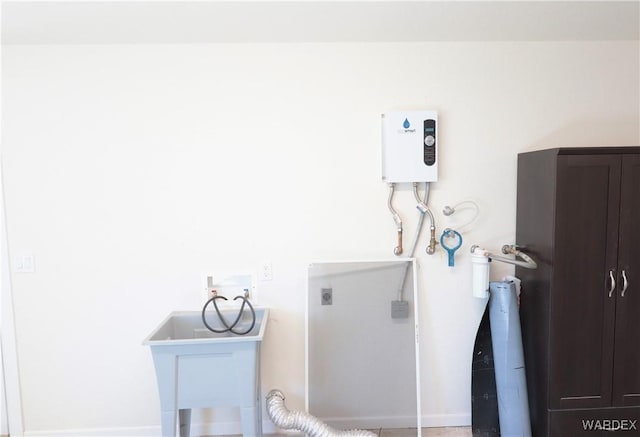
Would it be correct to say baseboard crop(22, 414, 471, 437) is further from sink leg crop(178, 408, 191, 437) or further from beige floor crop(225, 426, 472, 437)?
sink leg crop(178, 408, 191, 437)

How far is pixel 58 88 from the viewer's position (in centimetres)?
211

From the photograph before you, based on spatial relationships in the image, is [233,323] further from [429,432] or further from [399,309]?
[429,432]

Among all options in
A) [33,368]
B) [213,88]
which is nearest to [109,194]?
[213,88]

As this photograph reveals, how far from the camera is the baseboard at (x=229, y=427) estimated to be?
88.2 inches

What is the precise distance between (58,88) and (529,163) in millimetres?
2484

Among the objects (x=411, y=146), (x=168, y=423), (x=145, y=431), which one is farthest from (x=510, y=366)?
(x=145, y=431)

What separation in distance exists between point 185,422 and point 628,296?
229 cm

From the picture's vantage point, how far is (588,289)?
Answer: 74.8 inches

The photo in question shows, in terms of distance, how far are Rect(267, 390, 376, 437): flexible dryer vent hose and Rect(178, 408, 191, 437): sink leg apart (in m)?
0.44

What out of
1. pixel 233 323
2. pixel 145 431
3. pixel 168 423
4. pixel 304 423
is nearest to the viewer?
pixel 168 423

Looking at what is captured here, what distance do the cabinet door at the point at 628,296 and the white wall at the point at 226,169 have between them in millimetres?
461

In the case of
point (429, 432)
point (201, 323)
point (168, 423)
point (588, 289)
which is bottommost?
point (429, 432)

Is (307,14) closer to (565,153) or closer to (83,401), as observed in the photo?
(565,153)

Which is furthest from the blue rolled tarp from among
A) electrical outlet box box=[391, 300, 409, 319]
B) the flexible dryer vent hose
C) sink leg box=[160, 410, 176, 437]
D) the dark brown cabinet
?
sink leg box=[160, 410, 176, 437]
